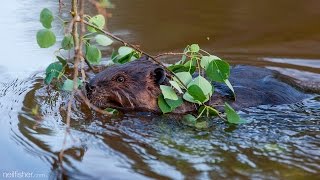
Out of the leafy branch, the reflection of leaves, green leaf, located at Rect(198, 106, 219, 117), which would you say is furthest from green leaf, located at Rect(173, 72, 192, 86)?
the reflection of leaves

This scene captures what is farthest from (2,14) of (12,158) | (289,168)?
(289,168)

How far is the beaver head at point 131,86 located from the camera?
193 inches

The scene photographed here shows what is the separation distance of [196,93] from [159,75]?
17.3 inches

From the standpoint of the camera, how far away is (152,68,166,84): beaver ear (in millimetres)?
4877

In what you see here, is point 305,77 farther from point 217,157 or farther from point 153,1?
point 153,1

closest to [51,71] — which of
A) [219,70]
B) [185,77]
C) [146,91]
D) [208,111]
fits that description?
[146,91]

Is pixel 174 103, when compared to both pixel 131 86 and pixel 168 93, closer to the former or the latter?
pixel 168 93

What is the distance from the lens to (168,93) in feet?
15.7

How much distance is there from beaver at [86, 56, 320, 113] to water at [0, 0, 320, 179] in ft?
0.37

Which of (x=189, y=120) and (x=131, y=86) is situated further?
(x=131, y=86)

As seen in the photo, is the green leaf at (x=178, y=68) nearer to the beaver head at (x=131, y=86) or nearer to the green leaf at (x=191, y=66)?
the green leaf at (x=191, y=66)

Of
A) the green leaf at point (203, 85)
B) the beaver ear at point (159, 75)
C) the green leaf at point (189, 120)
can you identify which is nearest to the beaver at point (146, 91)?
the beaver ear at point (159, 75)

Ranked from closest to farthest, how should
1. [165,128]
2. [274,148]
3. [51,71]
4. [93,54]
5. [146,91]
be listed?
[274,148]
[165,128]
[146,91]
[93,54]
[51,71]

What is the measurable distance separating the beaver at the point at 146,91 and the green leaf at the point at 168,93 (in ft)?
0.35
